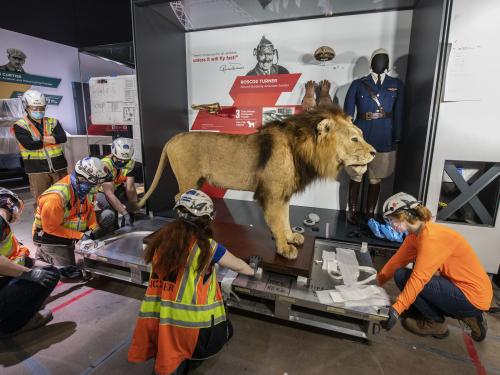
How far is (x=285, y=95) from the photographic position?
389 centimetres

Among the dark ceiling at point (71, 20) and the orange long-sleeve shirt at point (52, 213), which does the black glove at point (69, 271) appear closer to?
the orange long-sleeve shirt at point (52, 213)

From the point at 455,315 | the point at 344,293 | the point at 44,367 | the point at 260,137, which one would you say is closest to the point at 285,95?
the point at 260,137

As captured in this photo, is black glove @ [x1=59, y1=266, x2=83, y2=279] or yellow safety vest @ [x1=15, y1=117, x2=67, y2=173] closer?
black glove @ [x1=59, y1=266, x2=83, y2=279]

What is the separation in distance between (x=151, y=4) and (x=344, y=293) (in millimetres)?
3703

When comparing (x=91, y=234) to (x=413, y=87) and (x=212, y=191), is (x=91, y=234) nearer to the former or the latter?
(x=212, y=191)

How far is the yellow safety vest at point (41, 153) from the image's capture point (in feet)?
11.9

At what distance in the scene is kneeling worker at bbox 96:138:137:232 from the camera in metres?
3.11

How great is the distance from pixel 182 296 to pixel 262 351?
76 cm

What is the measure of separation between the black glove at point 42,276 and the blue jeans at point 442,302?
2.61 meters

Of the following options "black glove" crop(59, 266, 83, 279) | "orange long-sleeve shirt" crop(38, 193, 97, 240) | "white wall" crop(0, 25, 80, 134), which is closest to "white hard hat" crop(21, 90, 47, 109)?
"orange long-sleeve shirt" crop(38, 193, 97, 240)

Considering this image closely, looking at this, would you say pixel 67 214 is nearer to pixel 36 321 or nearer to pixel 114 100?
pixel 36 321

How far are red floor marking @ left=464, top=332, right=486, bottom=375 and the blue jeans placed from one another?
8.6 inches

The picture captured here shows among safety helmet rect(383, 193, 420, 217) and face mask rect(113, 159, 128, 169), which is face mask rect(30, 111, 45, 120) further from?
safety helmet rect(383, 193, 420, 217)

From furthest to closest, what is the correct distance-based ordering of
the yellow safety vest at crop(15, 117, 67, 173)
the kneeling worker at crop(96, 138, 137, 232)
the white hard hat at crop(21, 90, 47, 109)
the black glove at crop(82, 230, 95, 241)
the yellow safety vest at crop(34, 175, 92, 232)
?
the yellow safety vest at crop(15, 117, 67, 173) → the white hard hat at crop(21, 90, 47, 109) → the kneeling worker at crop(96, 138, 137, 232) → the black glove at crop(82, 230, 95, 241) → the yellow safety vest at crop(34, 175, 92, 232)
